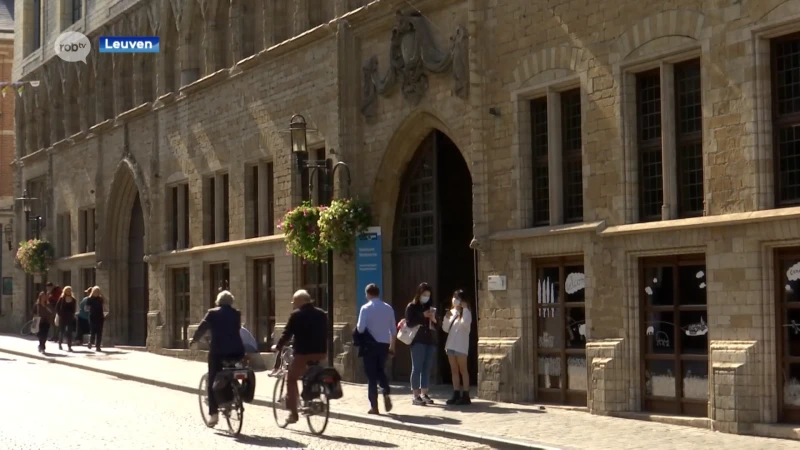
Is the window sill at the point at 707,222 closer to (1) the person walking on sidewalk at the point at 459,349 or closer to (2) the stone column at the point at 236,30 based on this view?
(1) the person walking on sidewalk at the point at 459,349

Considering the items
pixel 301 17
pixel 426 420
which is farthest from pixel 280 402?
pixel 301 17

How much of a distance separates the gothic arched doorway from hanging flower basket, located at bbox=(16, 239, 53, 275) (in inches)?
930

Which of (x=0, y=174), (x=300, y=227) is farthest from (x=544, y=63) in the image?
(x=0, y=174)

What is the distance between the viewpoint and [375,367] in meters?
18.8

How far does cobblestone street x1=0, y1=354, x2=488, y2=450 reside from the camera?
50.6ft

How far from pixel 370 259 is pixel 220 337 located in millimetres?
7779

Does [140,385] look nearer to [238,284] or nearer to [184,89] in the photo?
[238,284]

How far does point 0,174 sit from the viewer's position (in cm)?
6512

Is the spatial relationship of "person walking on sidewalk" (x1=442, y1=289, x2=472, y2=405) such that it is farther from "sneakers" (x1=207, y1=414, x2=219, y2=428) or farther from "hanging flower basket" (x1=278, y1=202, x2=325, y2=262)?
"hanging flower basket" (x1=278, y1=202, x2=325, y2=262)

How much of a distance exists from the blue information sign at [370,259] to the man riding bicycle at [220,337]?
7486mm

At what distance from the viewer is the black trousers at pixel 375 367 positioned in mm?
18695

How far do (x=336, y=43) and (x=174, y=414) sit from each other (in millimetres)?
8995

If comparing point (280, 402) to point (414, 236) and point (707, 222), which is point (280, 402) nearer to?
point (707, 222)

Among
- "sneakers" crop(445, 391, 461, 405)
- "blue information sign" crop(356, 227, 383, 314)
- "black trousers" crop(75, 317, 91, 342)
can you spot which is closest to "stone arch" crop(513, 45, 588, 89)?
"sneakers" crop(445, 391, 461, 405)
